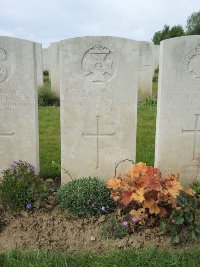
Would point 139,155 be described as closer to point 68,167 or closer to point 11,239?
point 68,167

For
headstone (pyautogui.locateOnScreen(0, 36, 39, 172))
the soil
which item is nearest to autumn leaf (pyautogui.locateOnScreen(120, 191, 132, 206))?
the soil

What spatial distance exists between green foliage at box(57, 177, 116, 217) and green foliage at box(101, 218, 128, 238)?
0.83 feet

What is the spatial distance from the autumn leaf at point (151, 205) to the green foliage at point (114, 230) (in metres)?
0.34

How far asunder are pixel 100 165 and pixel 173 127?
44.7 inches

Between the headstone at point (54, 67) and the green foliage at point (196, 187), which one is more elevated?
the headstone at point (54, 67)

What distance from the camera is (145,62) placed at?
1212 cm

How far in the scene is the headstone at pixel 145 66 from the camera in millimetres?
12047

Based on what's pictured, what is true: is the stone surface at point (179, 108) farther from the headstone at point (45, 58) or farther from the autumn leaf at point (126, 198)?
the headstone at point (45, 58)

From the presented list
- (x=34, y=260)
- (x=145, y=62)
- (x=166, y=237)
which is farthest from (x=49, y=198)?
(x=145, y=62)

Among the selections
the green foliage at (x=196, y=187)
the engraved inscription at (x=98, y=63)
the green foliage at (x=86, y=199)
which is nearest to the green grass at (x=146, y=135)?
the green foliage at (x=196, y=187)

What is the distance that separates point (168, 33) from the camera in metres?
44.8

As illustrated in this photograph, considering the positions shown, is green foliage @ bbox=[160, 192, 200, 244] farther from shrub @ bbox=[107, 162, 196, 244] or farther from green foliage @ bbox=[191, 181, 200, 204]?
green foliage @ bbox=[191, 181, 200, 204]

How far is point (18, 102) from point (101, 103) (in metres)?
1.10

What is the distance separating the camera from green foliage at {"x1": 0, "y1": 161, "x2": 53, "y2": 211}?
409cm
